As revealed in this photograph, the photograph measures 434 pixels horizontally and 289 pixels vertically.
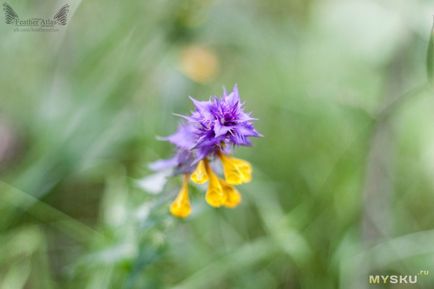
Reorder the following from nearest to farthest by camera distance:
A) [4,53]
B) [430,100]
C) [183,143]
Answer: [183,143] → [4,53] → [430,100]

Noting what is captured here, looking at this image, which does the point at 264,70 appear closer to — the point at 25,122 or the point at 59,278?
the point at 25,122

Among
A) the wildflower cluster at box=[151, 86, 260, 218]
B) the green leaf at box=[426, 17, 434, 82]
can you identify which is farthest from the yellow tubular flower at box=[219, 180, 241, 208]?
the green leaf at box=[426, 17, 434, 82]

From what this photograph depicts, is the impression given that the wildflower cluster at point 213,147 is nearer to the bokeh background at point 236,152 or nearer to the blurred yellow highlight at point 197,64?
the bokeh background at point 236,152

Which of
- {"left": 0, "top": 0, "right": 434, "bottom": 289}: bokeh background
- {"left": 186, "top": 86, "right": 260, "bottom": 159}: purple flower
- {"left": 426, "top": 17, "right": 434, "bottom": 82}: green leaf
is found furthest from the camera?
{"left": 0, "top": 0, "right": 434, "bottom": 289}: bokeh background

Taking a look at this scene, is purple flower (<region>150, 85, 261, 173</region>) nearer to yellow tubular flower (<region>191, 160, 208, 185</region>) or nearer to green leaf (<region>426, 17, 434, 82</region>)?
A: yellow tubular flower (<region>191, 160, 208, 185</region>)

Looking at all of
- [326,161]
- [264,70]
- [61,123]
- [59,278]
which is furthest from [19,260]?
[264,70]

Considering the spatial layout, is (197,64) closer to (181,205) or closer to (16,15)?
(16,15)

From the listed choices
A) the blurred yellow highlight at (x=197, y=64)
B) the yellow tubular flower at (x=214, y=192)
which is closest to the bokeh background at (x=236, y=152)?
the blurred yellow highlight at (x=197, y=64)
